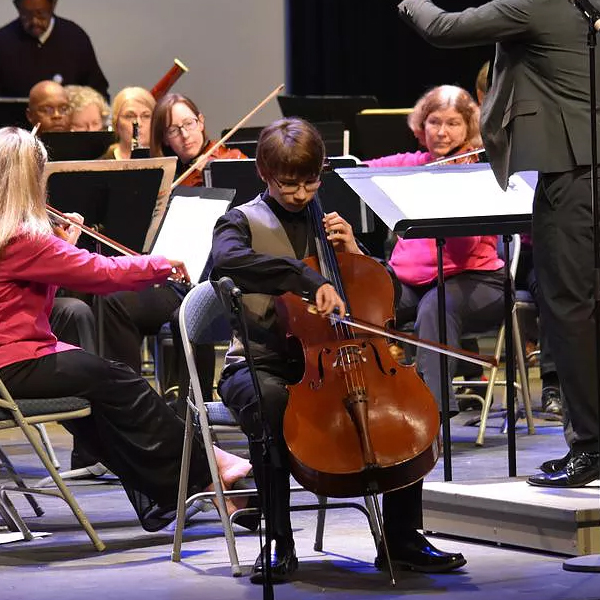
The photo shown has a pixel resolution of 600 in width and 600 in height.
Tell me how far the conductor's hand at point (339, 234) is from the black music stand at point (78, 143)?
2.70 meters

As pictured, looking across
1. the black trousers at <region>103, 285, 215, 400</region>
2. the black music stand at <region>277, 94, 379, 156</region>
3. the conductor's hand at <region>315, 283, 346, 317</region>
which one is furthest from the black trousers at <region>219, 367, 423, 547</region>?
the black music stand at <region>277, 94, 379, 156</region>

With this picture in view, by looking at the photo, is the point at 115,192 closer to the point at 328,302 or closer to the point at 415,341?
the point at 328,302

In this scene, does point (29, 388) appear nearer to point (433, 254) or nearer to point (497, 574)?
point (497, 574)

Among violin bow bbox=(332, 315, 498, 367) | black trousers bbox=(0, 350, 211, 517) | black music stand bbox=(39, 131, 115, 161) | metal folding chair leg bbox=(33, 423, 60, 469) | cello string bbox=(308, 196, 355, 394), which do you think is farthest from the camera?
black music stand bbox=(39, 131, 115, 161)

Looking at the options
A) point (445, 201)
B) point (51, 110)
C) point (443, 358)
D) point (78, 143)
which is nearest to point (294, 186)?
point (445, 201)

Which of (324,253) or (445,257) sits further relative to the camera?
(445,257)

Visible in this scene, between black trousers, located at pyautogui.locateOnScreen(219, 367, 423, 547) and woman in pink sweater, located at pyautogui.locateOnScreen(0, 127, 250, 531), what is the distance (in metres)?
0.40

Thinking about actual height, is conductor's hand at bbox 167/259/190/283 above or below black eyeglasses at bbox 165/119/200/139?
below

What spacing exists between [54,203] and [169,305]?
2.24 ft

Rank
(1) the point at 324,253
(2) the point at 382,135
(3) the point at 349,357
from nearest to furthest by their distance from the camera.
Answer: (3) the point at 349,357
(1) the point at 324,253
(2) the point at 382,135

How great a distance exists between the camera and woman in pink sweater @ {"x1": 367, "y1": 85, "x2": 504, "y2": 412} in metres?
4.96

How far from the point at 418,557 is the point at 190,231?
1640 mm

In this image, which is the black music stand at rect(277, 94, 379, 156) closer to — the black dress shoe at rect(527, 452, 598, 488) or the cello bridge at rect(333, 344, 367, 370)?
the black dress shoe at rect(527, 452, 598, 488)

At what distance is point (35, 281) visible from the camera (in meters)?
3.61
